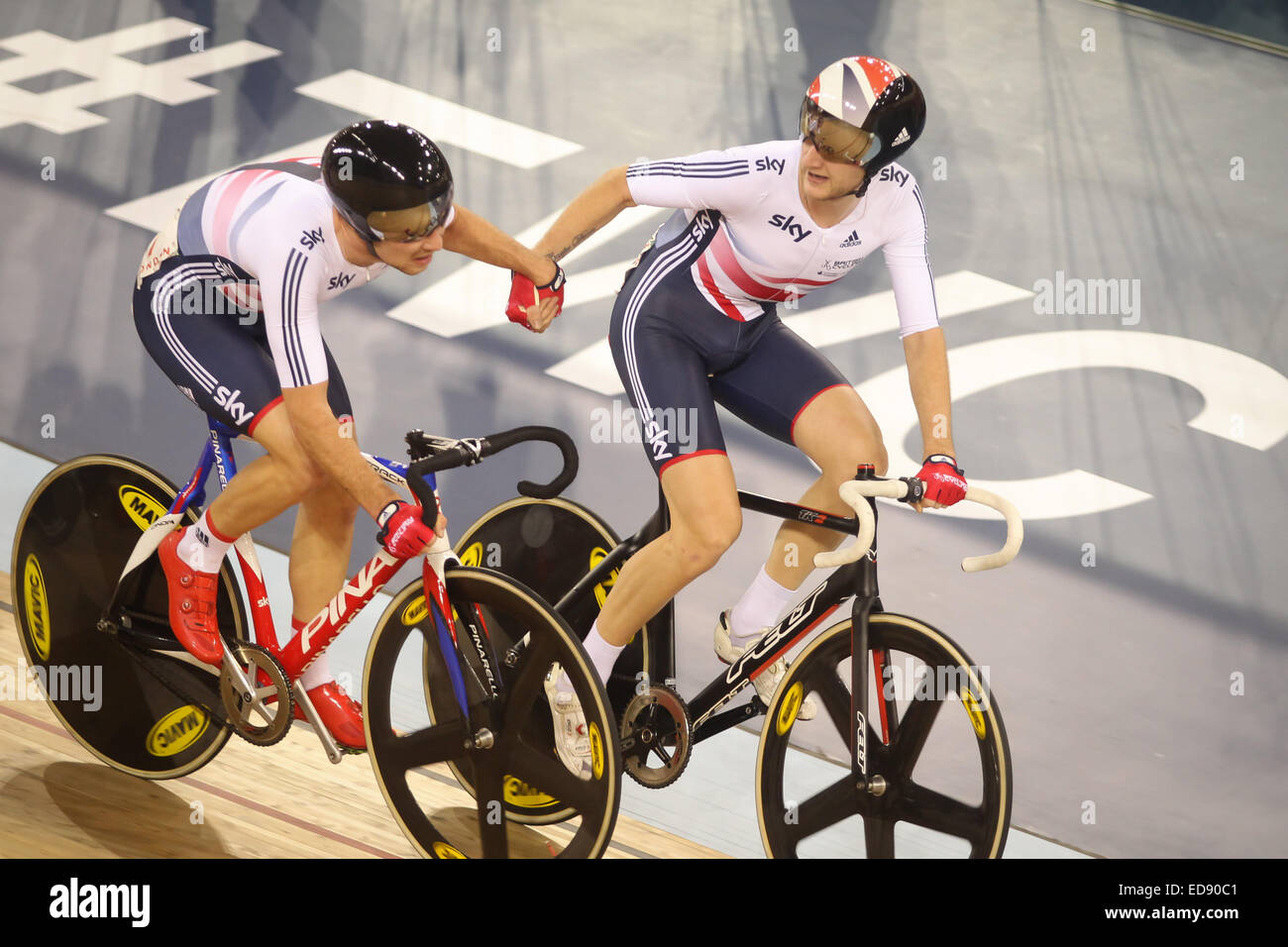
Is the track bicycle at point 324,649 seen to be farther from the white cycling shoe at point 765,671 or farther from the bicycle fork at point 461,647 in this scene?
the white cycling shoe at point 765,671

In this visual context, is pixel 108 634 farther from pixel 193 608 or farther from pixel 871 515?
pixel 871 515

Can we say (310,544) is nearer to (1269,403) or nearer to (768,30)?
(1269,403)

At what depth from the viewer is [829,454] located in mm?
3074

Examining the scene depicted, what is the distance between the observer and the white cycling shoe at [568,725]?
10.0 feet

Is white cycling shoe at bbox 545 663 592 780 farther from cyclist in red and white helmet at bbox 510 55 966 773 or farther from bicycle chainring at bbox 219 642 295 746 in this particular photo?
bicycle chainring at bbox 219 642 295 746

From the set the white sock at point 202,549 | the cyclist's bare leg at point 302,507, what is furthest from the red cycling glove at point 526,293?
the white sock at point 202,549

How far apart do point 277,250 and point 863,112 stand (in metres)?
1.15

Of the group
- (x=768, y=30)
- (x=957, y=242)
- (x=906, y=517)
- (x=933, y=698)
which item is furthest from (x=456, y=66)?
(x=933, y=698)

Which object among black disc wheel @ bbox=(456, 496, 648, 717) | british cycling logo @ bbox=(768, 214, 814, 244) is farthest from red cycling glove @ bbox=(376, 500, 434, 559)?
british cycling logo @ bbox=(768, 214, 814, 244)

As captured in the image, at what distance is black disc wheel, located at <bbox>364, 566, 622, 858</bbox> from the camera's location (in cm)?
287

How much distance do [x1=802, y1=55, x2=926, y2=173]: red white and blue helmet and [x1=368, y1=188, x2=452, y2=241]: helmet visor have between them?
733mm

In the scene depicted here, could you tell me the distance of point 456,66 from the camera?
24.8 feet

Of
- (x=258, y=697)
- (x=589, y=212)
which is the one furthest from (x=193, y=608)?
(x=589, y=212)

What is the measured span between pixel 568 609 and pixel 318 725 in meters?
0.62
